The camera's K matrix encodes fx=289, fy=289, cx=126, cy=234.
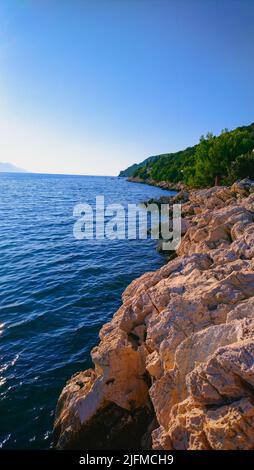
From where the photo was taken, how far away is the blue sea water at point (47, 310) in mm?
10359

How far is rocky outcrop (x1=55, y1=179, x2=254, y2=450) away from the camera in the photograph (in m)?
5.32

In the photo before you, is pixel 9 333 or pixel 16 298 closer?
pixel 9 333

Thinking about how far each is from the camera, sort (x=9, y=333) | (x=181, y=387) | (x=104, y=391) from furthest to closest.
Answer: (x=9, y=333)
(x=104, y=391)
(x=181, y=387)

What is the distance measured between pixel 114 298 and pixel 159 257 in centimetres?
913

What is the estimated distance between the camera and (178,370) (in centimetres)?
693

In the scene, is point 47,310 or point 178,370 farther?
point 47,310

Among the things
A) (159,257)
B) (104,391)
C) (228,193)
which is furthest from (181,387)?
(228,193)

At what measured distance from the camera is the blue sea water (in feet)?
34.0

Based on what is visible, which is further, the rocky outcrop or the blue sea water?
the blue sea water

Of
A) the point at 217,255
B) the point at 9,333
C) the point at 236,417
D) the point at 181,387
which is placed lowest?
the point at 9,333

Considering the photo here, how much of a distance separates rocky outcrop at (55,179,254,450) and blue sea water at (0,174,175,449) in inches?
55.8

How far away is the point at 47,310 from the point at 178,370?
37.4 feet
